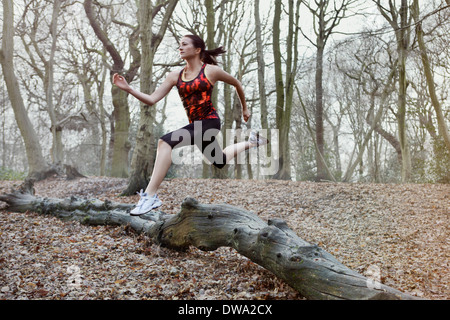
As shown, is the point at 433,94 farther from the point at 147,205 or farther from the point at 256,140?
the point at 147,205

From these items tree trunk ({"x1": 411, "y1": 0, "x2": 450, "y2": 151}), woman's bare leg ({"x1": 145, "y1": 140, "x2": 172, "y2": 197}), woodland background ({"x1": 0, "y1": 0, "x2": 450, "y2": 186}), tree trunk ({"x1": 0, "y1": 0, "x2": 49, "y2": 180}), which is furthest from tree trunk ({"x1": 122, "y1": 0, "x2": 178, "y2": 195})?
tree trunk ({"x1": 411, "y1": 0, "x2": 450, "y2": 151})

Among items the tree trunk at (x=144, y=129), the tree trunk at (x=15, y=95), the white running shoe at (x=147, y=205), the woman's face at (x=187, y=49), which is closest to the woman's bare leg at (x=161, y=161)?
the white running shoe at (x=147, y=205)

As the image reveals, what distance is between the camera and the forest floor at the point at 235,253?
3.36 m

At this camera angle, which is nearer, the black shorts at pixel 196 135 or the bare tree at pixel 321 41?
the black shorts at pixel 196 135

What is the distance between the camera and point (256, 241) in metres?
3.39

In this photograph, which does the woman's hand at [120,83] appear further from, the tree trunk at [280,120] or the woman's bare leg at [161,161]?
the tree trunk at [280,120]

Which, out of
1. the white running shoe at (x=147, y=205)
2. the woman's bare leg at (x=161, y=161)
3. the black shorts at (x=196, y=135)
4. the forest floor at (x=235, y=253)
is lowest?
the forest floor at (x=235, y=253)

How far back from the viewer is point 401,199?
7.64m

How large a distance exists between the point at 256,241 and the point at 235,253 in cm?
138

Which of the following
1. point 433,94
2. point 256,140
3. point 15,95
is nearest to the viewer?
point 256,140

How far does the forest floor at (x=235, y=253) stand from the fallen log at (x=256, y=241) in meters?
0.22

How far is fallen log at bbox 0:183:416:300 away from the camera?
2.57m

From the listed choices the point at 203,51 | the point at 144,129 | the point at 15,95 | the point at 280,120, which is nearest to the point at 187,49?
the point at 203,51

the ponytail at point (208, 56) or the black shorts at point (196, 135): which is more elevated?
the ponytail at point (208, 56)
